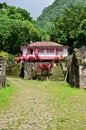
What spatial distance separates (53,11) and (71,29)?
306 ft

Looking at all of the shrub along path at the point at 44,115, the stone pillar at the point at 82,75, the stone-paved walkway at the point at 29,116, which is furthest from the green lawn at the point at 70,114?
the stone pillar at the point at 82,75

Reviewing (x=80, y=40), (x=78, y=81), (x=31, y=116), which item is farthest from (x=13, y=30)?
(x=31, y=116)

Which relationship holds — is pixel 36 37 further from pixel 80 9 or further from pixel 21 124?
pixel 21 124

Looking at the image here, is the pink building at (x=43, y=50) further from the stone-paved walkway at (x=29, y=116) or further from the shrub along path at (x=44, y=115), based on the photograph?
the stone-paved walkway at (x=29, y=116)

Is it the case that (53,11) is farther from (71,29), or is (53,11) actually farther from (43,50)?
(43,50)

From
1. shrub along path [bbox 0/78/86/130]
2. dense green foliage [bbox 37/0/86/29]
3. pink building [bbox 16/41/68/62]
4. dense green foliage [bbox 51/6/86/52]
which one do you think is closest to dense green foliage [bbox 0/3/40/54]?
dense green foliage [bbox 51/6/86/52]

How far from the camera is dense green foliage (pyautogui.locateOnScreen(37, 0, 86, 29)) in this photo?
6048 inches

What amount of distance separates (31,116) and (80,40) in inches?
2172

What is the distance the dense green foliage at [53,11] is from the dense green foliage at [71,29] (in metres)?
76.4

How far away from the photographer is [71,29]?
71.2 meters

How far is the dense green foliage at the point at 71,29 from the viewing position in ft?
227

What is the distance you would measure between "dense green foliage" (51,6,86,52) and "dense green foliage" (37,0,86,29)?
76.4m

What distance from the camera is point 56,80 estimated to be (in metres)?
42.8

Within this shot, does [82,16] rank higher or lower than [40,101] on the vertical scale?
higher
